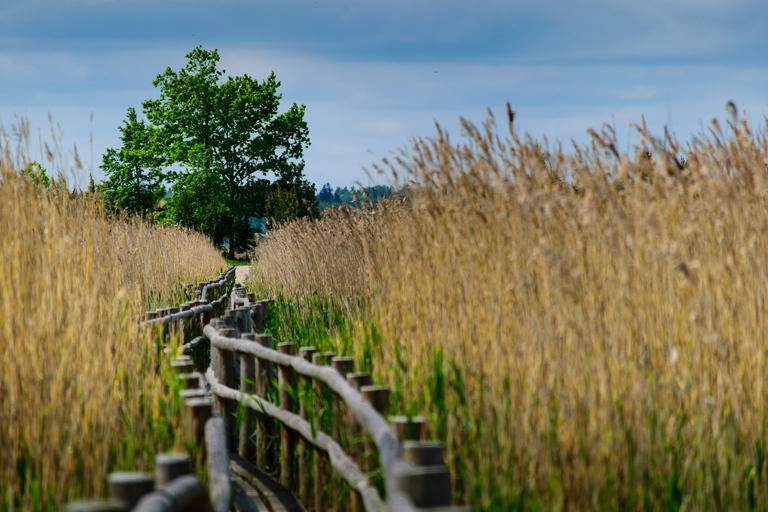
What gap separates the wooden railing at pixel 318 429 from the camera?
2.08m

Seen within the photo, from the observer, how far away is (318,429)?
A: 3787 mm

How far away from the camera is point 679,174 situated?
3396mm

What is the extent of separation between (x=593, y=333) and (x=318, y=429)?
5.41 feet

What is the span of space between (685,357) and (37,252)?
10.4ft

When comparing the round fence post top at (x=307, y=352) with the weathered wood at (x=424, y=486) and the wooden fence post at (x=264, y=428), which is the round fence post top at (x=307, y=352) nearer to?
the wooden fence post at (x=264, y=428)

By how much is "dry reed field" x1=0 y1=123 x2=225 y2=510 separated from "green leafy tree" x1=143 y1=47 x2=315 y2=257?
96.5 feet

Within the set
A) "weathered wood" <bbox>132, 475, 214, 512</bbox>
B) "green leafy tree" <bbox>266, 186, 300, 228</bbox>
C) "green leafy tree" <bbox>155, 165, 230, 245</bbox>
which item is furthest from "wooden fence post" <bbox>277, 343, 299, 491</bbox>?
"green leafy tree" <bbox>155, 165, 230, 245</bbox>

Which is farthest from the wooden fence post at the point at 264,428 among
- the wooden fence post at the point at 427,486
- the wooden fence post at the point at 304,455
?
the wooden fence post at the point at 427,486

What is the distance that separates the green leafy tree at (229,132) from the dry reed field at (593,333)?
3021 centimetres

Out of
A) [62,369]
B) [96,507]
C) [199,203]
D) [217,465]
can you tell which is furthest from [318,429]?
[199,203]

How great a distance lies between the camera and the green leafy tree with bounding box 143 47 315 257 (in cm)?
3478

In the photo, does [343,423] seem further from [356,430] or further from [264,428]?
[264,428]

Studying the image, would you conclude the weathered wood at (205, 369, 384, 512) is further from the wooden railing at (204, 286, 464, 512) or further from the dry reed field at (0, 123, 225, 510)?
the dry reed field at (0, 123, 225, 510)

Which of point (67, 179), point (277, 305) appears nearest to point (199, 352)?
point (277, 305)
